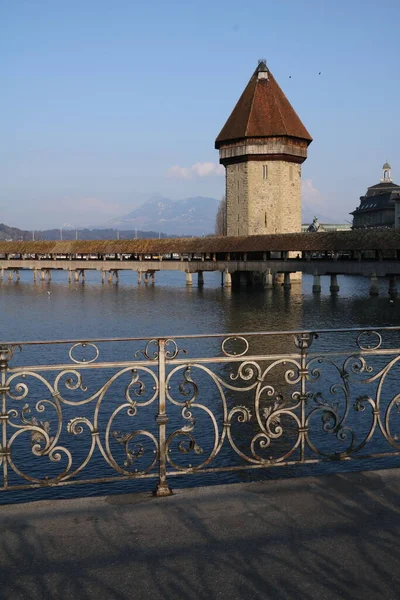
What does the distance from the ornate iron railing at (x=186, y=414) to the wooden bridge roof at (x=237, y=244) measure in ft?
66.1

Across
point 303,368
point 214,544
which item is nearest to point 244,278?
point 303,368

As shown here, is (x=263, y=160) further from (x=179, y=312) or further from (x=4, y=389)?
(x=4, y=389)

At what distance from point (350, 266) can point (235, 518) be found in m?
35.6

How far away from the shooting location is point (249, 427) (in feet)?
35.3

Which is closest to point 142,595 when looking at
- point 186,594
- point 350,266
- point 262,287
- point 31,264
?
point 186,594

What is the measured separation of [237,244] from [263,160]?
25.1ft

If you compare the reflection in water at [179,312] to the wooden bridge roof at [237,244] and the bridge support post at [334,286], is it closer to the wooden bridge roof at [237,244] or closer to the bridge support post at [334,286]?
the bridge support post at [334,286]

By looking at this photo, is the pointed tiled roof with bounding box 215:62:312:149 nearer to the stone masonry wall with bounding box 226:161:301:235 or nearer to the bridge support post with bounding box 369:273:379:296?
the stone masonry wall with bounding box 226:161:301:235

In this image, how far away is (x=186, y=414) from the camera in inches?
165

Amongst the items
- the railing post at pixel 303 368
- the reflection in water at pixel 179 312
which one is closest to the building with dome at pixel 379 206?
the reflection in water at pixel 179 312

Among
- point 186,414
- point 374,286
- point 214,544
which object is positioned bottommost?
point 374,286

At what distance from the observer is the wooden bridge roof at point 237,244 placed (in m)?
37.2

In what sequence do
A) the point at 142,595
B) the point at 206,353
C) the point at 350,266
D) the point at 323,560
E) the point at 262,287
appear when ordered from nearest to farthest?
the point at 142,595, the point at 323,560, the point at 206,353, the point at 350,266, the point at 262,287

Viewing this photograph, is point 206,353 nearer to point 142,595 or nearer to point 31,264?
point 142,595
